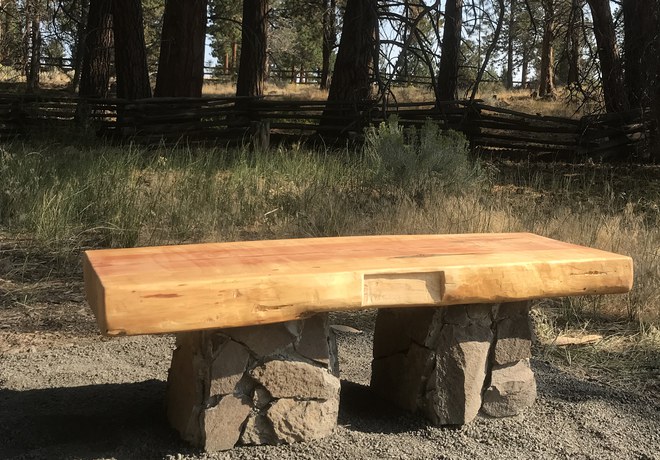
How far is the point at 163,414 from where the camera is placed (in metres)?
2.91

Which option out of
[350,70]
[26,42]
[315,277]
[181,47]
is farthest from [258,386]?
[26,42]

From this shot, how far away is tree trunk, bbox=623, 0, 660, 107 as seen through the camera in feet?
32.4

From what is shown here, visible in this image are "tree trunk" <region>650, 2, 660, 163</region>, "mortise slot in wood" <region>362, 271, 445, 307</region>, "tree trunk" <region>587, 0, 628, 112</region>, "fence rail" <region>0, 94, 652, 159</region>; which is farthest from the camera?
"fence rail" <region>0, 94, 652, 159</region>

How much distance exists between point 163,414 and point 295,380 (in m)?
0.64

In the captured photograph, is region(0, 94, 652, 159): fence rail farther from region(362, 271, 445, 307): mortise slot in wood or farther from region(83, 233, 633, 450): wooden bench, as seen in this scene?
region(362, 271, 445, 307): mortise slot in wood

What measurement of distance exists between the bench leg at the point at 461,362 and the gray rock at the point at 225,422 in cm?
75

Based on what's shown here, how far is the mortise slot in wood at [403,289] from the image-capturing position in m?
2.43

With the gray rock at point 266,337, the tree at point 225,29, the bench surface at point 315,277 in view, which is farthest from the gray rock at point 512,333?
the tree at point 225,29

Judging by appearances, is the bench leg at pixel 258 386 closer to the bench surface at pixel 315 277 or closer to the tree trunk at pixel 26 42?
the bench surface at pixel 315 277

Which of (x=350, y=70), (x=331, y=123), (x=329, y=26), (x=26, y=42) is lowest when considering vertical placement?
(x=331, y=123)

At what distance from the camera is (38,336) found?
3.86 m

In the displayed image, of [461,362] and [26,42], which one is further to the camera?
[26,42]

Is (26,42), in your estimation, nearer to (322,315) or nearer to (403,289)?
(322,315)

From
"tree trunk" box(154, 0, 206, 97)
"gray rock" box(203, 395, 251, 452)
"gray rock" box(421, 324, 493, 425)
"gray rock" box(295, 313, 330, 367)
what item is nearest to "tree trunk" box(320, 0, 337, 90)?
"tree trunk" box(154, 0, 206, 97)
